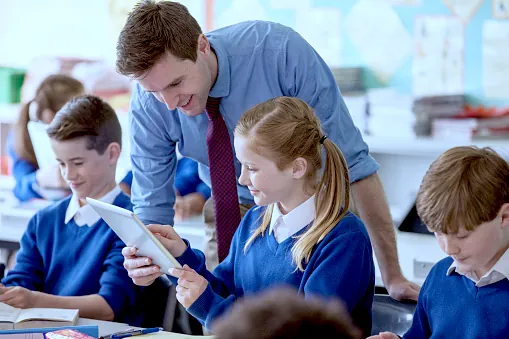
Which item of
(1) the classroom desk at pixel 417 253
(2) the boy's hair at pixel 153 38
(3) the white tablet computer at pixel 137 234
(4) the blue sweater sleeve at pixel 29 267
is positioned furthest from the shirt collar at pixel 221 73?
(1) the classroom desk at pixel 417 253

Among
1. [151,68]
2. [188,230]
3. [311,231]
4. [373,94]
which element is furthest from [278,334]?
[373,94]

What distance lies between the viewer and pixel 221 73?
208 cm

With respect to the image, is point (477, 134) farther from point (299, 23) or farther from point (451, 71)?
point (299, 23)

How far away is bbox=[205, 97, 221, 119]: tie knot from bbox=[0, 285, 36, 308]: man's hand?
2.13 ft

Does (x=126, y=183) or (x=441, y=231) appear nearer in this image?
(x=441, y=231)

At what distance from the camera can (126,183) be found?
3.40 m

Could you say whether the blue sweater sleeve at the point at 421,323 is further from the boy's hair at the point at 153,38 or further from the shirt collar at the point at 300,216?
the boy's hair at the point at 153,38

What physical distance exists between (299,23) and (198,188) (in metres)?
1.03

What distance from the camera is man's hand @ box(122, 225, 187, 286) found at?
185 centimetres

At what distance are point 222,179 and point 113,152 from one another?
20.5 inches

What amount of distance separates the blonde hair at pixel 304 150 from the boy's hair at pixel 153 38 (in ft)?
0.80

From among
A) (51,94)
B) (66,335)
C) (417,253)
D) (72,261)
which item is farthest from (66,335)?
(51,94)

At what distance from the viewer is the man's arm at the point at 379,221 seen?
2102 mm

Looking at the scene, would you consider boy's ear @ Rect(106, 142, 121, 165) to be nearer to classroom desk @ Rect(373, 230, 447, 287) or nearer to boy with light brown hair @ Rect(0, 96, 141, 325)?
boy with light brown hair @ Rect(0, 96, 141, 325)
